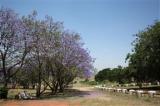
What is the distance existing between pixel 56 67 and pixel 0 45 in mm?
11197

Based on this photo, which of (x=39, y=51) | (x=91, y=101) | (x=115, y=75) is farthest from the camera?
(x=115, y=75)

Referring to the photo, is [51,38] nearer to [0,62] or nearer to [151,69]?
[0,62]

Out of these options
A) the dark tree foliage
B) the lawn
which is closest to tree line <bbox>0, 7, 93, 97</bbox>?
the lawn

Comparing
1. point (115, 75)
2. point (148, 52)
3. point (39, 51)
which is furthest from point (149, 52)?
point (115, 75)

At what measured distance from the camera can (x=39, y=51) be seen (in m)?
36.1

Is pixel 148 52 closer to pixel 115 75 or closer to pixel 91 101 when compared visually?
pixel 91 101

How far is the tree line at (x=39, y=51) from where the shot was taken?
33.4 meters

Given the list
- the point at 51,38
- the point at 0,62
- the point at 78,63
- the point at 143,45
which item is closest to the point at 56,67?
the point at 78,63

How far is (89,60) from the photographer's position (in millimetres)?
45094

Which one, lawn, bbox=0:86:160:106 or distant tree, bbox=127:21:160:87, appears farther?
distant tree, bbox=127:21:160:87

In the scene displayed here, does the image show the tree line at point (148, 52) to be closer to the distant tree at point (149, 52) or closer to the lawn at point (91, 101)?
the distant tree at point (149, 52)

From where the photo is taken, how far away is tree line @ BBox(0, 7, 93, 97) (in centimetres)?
3344

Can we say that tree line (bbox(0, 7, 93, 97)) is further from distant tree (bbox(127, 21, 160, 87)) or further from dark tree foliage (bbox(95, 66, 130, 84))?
dark tree foliage (bbox(95, 66, 130, 84))

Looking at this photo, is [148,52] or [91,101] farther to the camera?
[148,52]
